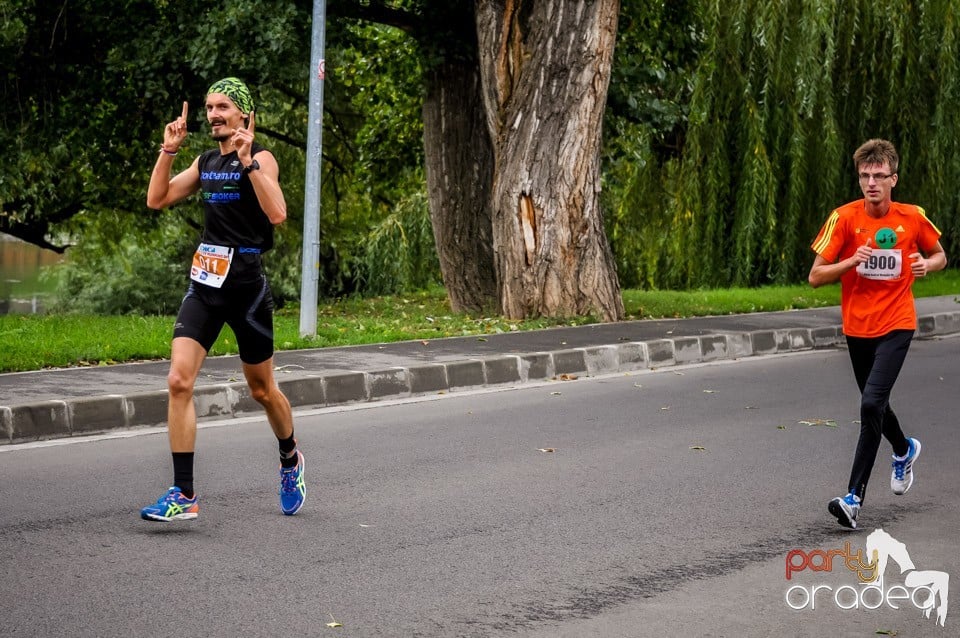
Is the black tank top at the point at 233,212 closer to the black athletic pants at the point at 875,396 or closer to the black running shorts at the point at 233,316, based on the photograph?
the black running shorts at the point at 233,316

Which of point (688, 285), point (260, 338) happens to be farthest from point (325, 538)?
point (688, 285)

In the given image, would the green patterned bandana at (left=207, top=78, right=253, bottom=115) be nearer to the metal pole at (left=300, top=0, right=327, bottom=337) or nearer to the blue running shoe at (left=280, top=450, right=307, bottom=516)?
the blue running shoe at (left=280, top=450, right=307, bottom=516)

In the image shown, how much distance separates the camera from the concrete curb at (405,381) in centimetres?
855

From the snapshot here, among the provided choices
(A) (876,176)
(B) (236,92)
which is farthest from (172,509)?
(A) (876,176)

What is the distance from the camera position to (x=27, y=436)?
8398 millimetres

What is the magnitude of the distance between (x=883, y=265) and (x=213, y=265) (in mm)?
3086

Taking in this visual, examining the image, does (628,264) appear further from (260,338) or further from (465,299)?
(260,338)

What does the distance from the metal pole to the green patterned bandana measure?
272 inches

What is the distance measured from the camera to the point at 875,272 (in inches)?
247

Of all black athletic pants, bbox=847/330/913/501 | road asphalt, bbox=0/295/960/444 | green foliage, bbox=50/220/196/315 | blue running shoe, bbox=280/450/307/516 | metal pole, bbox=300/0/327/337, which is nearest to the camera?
black athletic pants, bbox=847/330/913/501

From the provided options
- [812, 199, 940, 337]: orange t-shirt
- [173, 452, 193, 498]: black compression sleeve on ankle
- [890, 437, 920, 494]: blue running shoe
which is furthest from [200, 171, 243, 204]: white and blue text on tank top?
[890, 437, 920, 494]: blue running shoe

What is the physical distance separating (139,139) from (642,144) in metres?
8.47

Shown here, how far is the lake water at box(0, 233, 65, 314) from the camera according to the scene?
51.2m

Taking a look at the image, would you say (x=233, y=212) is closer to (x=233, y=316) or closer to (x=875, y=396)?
(x=233, y=316)
